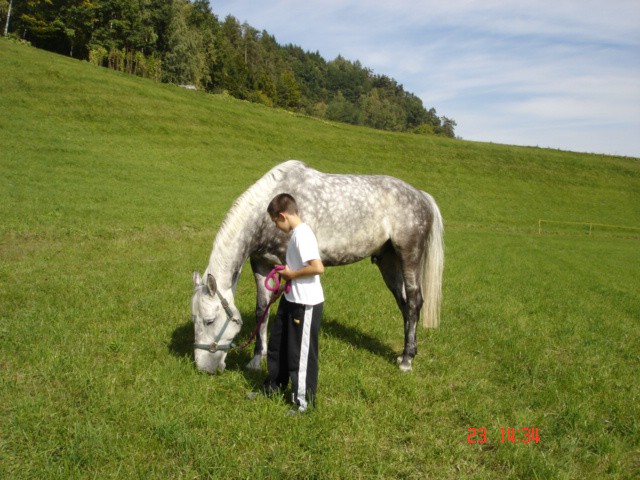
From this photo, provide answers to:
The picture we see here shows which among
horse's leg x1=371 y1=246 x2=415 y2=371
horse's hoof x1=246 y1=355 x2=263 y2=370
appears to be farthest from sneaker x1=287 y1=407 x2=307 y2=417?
horse's leg x1=371 y1=246 x2=415 y2=371

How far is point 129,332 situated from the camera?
593cm

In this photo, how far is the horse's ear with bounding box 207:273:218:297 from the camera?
4.66 metres

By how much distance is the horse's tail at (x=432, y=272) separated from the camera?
20.6 ft

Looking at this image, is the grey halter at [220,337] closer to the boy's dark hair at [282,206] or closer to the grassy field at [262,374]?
the grassy field at [262,374]

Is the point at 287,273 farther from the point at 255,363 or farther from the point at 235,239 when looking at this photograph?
the point at 255,363

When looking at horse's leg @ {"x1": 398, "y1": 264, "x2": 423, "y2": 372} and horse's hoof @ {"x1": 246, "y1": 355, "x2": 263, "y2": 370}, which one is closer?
horse's hoof @ {"x1": 246, "y1": 355, "x2": 263, "y2": 370}

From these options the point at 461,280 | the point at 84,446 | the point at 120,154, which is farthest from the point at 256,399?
the point at 120,154

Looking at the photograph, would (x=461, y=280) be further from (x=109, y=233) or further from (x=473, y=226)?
(x=473, y=226)

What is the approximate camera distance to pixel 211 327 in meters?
4.86

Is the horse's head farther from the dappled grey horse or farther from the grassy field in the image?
the grassy field

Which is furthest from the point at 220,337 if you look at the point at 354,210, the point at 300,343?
the point at 354,210
